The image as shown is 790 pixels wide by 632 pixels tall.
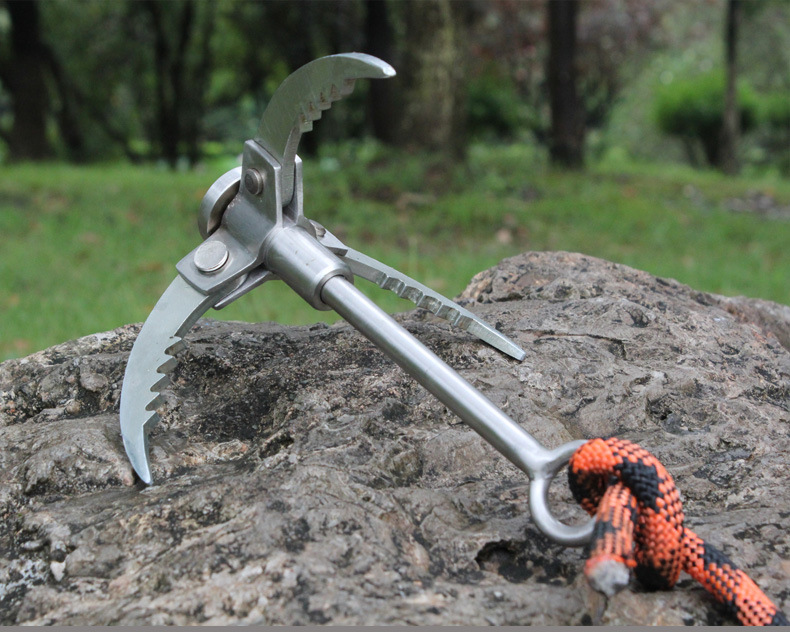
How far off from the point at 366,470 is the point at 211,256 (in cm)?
48

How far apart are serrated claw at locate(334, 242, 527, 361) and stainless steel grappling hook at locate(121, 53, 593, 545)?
1cm

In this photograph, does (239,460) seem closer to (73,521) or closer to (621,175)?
(73,521)

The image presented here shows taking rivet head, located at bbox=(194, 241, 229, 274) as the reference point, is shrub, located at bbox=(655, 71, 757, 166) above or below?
below

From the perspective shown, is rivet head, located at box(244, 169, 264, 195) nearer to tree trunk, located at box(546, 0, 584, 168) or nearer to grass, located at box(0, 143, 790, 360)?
grass, located at box(0, 143, 790, 360)

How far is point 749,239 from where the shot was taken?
20.0 feet

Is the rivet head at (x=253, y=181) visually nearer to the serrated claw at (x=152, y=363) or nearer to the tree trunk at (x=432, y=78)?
the serrated claw at (x=152, y=363)

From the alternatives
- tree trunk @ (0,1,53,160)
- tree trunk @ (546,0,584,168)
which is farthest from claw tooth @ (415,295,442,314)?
tree trunk @ (0,1,53,160)

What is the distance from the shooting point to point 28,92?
9.08m

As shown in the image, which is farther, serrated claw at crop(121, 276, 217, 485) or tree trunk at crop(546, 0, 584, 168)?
tree trunk at crop(546, 0, 584, 168)

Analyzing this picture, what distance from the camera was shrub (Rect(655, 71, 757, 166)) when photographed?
41.7 ft

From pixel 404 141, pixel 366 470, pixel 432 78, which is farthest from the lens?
pixel 404 141

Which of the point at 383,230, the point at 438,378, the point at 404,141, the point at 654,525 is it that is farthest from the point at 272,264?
the point at 404,141

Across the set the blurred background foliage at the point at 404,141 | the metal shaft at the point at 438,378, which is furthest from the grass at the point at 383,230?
the metal shaft at the point at 438,378

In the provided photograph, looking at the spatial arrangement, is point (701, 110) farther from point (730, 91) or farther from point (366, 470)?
point (366, 470)
